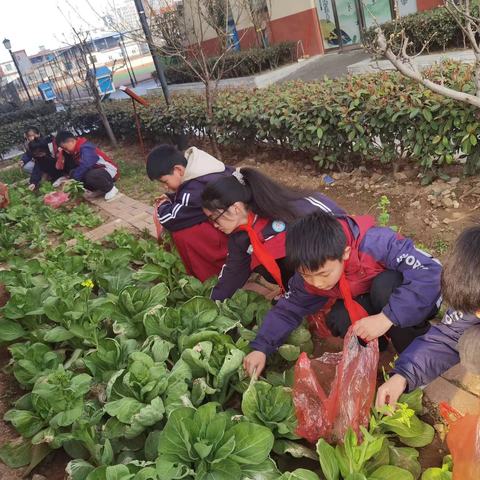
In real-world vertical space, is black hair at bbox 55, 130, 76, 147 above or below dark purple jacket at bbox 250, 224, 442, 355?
above

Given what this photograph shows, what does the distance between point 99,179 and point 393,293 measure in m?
4.66

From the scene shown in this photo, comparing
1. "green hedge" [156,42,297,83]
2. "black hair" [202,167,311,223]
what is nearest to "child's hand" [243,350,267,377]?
"black hair" [202,167,311,223]

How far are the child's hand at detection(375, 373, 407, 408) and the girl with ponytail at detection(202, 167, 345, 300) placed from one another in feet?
2.53

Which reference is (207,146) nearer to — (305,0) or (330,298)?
(330,298)

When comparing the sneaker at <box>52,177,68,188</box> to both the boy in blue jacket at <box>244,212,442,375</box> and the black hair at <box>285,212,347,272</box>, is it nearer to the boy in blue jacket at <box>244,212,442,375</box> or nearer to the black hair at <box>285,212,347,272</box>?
the boy in blue jacket at <box>244,212,442,375</box>

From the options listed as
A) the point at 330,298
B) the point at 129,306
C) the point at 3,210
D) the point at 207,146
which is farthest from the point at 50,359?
the point at 207,146

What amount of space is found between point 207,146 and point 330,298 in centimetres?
579

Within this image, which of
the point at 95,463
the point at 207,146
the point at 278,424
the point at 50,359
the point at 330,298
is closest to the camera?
the point at 278,424

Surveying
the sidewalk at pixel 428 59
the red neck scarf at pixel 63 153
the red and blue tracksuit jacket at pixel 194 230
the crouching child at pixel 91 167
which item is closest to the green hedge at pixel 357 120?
the crouching child at pixel 91 167

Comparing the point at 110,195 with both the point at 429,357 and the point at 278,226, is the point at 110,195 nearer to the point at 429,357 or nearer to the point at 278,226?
the point at 278,226

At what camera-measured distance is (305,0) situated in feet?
47.5

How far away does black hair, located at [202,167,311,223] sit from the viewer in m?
2.19

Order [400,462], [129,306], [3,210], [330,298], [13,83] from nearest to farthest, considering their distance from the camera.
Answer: [400,462], [330,298], [129,306], [3,210], [13,83]

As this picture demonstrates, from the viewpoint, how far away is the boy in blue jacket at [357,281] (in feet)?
5.80
